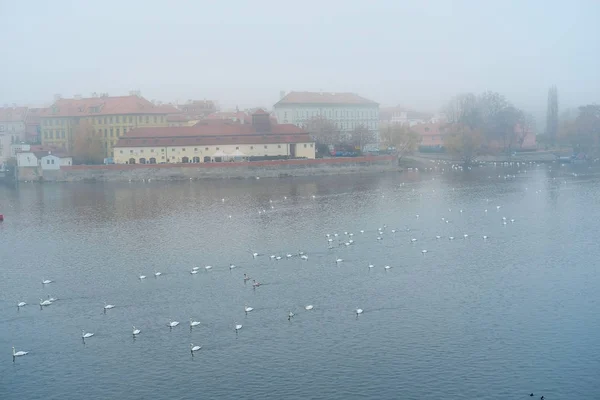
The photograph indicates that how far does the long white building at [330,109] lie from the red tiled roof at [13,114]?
Answer: 15.6 m

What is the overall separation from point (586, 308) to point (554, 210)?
34.2 feet

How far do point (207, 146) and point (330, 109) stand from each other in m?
14.7

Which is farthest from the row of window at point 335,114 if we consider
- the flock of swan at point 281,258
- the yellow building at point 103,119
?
the flock of swan at point 281,258

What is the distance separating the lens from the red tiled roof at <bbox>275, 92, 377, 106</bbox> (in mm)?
47844

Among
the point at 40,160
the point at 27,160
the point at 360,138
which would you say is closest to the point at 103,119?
the point at 40,160

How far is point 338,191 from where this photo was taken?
90.5 feet

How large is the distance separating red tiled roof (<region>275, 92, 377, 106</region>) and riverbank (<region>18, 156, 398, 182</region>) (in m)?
12.9

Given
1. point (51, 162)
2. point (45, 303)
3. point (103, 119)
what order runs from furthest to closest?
point (103, 119) → point (51, 162) → point (45, 303)

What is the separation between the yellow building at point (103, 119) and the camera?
40594 mm

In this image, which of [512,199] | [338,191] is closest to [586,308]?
[512,199]

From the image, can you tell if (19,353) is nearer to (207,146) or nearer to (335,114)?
(207,146)

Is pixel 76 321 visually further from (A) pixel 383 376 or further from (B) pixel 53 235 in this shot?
(B) pixel 53 235

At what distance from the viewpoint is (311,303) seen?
11.9 m

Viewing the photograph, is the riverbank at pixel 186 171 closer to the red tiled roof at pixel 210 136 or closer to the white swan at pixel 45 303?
the red tiled roof at pixel 210 136
